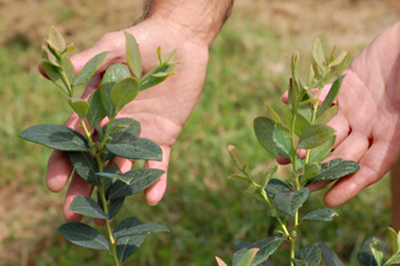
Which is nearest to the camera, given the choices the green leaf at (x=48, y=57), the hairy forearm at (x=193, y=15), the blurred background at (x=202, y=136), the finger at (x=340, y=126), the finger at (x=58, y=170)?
the green leaf at (x=48, y=57)

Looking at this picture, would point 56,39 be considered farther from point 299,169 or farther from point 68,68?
point 299,169

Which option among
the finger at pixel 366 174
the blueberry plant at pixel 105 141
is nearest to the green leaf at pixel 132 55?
the blueberry plant at pixel 105 141

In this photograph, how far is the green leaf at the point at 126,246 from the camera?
974 millimetres

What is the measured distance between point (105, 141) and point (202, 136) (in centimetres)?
195

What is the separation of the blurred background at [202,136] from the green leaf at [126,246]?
119 cm

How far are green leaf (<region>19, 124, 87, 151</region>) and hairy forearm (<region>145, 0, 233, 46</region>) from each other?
2.60ft

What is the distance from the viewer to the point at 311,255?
84 centimetres

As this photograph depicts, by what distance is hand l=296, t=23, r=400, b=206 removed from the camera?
1285 millimetres

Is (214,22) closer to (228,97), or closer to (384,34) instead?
(384,34)

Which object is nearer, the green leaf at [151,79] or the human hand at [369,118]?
the green leaf at [151,79]

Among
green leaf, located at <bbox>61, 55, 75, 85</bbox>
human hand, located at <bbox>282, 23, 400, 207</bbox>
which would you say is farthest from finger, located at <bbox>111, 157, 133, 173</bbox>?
human hand, located at <bbox>282, 23, 400, 207</bbox>

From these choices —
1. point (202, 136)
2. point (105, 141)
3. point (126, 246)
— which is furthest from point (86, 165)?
point (202, 136)

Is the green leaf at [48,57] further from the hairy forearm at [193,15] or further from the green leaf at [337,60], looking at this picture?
the hairy forearm at [193,15]

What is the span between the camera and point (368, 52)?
159cm
